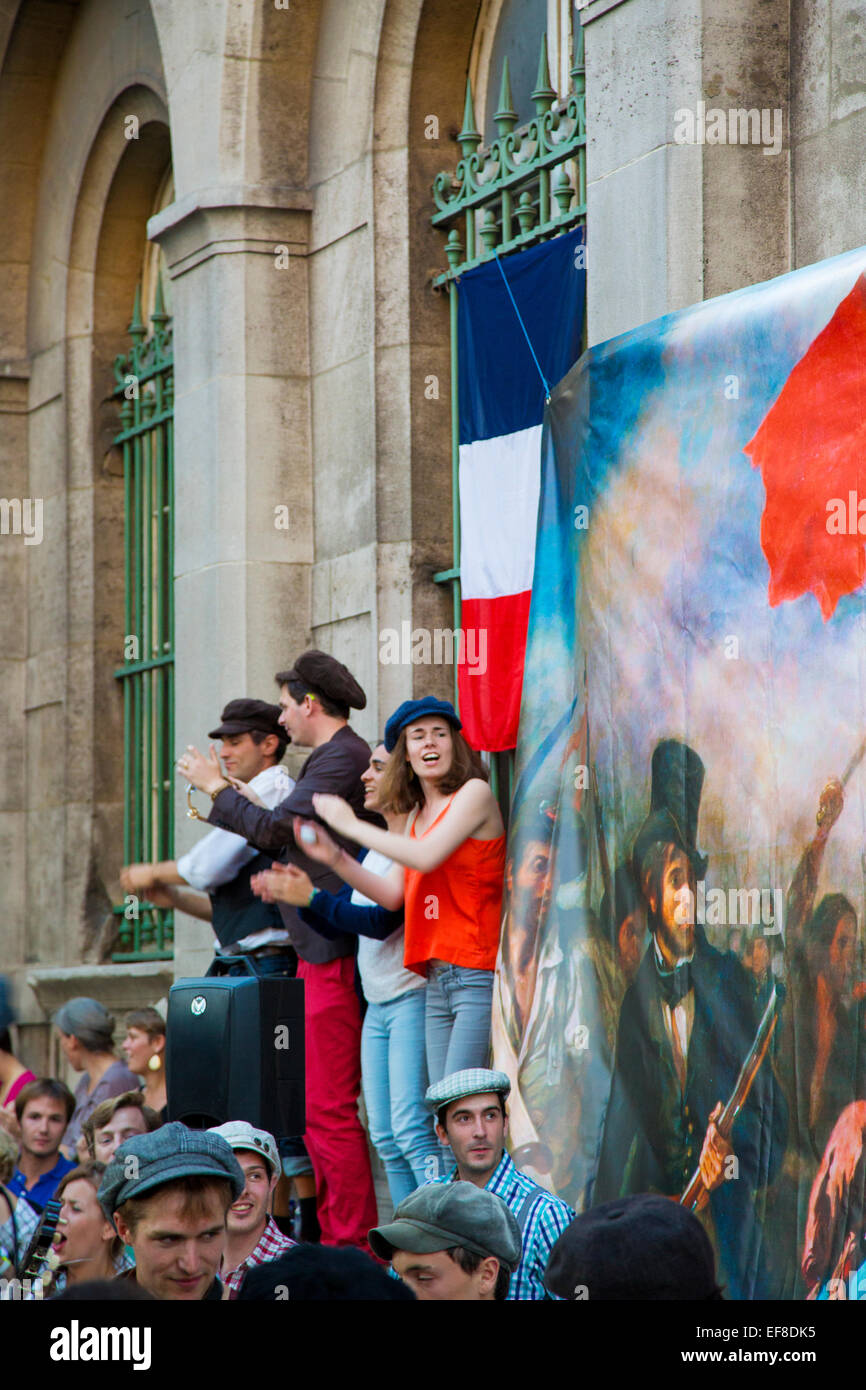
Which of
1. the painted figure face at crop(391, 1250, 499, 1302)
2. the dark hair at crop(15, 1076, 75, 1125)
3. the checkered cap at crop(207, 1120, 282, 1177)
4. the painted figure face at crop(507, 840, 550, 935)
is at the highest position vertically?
the painted figure face at crop(507, 840, 550, 935)

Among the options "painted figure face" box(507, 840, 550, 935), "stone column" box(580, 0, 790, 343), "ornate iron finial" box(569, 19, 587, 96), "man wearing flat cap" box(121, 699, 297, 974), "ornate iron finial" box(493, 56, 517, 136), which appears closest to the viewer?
"painted figure face" box(507, 840, 550, 935)

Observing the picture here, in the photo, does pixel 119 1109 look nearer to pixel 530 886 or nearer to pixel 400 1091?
pixel 400 1091

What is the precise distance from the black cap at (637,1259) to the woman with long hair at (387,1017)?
3.72 m

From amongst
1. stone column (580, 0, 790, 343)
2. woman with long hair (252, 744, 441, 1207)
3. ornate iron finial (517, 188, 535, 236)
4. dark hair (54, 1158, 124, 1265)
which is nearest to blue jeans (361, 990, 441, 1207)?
woman with long hair (252, 744, 441, 1207)

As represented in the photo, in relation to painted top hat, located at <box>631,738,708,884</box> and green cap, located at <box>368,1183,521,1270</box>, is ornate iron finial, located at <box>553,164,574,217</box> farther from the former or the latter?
green cap, located at <box>368,1183,521,1270</box>

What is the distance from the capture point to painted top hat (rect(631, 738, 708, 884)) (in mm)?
5723

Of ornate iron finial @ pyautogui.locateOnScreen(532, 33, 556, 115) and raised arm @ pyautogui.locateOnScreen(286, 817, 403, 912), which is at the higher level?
ornate iron finial @ pyautogui.locateOnScreen(532, 33, 556, 115)

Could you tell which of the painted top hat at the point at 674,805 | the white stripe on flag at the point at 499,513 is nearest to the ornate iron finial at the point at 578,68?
the white stripe on flag at the point at 499,513

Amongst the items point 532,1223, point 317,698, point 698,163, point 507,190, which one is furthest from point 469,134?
point 532,1223

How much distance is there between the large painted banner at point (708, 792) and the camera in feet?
16.9

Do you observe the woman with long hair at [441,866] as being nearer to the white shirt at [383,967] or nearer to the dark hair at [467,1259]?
the white shirt at [383,967]

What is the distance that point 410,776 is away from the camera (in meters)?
7.01

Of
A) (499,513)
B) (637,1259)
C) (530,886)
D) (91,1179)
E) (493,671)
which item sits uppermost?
(499,513)

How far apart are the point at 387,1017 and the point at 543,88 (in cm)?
396
